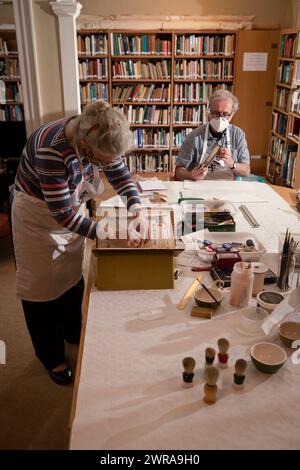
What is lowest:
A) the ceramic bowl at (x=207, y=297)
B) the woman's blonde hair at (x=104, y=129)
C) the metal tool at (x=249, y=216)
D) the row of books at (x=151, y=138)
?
the row of books at (x=151, y=138)

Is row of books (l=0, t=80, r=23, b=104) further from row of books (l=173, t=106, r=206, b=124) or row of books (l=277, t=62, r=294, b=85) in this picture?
row of books (l=277, t=62, r=294, b=85)

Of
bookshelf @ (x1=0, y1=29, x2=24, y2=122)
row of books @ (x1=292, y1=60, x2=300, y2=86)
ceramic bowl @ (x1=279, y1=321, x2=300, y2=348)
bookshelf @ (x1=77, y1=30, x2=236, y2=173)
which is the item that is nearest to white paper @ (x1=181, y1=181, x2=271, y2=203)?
ceramic bowl @ (x1=279, y1=321, x2=300, y2=348)

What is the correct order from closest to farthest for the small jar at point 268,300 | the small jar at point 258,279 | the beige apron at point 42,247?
1. the small jar at point 268,300
2. the small jar at point 258,279
3. the beige apron at point 42,247

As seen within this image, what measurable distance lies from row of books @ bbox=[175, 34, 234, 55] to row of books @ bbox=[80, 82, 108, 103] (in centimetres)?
97

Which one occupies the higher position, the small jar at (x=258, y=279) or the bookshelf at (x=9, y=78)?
the bookshelf at (x=9, y=78)

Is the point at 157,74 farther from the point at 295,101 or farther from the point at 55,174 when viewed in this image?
the point at 55,174

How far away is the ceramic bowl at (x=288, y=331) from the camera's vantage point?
1158 mm

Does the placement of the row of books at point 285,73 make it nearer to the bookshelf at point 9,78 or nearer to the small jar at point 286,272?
the bookshelf at point 9,78

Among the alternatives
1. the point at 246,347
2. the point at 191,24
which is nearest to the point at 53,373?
the point at 246,347

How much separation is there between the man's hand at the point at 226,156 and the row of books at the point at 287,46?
2480 mm

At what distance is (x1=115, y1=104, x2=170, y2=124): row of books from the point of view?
5.03m

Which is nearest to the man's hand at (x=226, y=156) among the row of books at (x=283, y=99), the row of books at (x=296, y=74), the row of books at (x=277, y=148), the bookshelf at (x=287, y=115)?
the bookshelf at (x=287, y=115)

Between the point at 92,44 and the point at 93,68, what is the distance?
257mm
